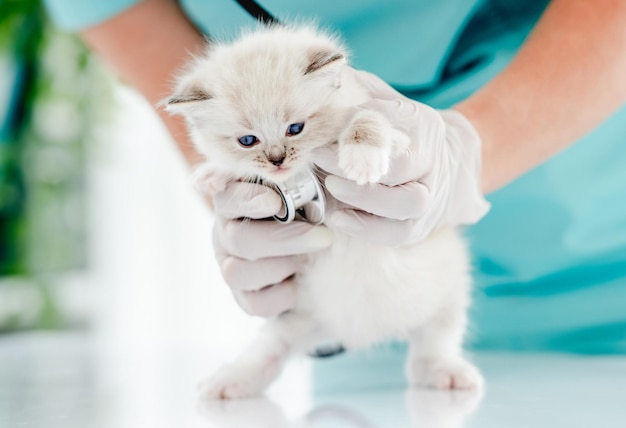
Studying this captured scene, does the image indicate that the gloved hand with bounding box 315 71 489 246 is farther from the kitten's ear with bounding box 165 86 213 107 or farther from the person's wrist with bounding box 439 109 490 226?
the kitten's ear with bounding box 165 86 213 107

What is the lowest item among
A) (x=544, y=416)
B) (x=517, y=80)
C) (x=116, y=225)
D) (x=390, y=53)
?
(x=544, y=416)

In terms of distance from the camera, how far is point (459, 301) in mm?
1434

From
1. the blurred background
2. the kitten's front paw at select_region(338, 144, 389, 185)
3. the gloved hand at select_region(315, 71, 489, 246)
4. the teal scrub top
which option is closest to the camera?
the kitten's front paw at select_region(338, 144, 389, 185)

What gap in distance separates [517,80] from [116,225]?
237 cm

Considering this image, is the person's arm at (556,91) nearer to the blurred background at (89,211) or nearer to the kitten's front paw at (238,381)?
the kitten's front paw at (238,381)

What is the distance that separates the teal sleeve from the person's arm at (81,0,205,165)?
2 centimetres

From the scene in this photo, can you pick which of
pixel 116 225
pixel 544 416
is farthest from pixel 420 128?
pixel 116 225

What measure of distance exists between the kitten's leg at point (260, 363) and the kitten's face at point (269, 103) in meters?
0.33

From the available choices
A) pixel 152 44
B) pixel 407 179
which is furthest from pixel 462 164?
pixel 152 44

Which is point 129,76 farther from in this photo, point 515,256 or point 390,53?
point 515,256

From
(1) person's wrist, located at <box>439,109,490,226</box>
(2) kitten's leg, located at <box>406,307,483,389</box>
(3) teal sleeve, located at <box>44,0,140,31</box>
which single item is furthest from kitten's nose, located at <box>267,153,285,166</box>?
(3) teal sleeve, located at <box>44,0,140,31</box>

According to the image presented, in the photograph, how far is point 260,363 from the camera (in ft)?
4.49

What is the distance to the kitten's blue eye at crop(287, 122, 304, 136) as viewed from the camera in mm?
1156

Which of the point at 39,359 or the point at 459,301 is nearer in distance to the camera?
the point at 459,301
